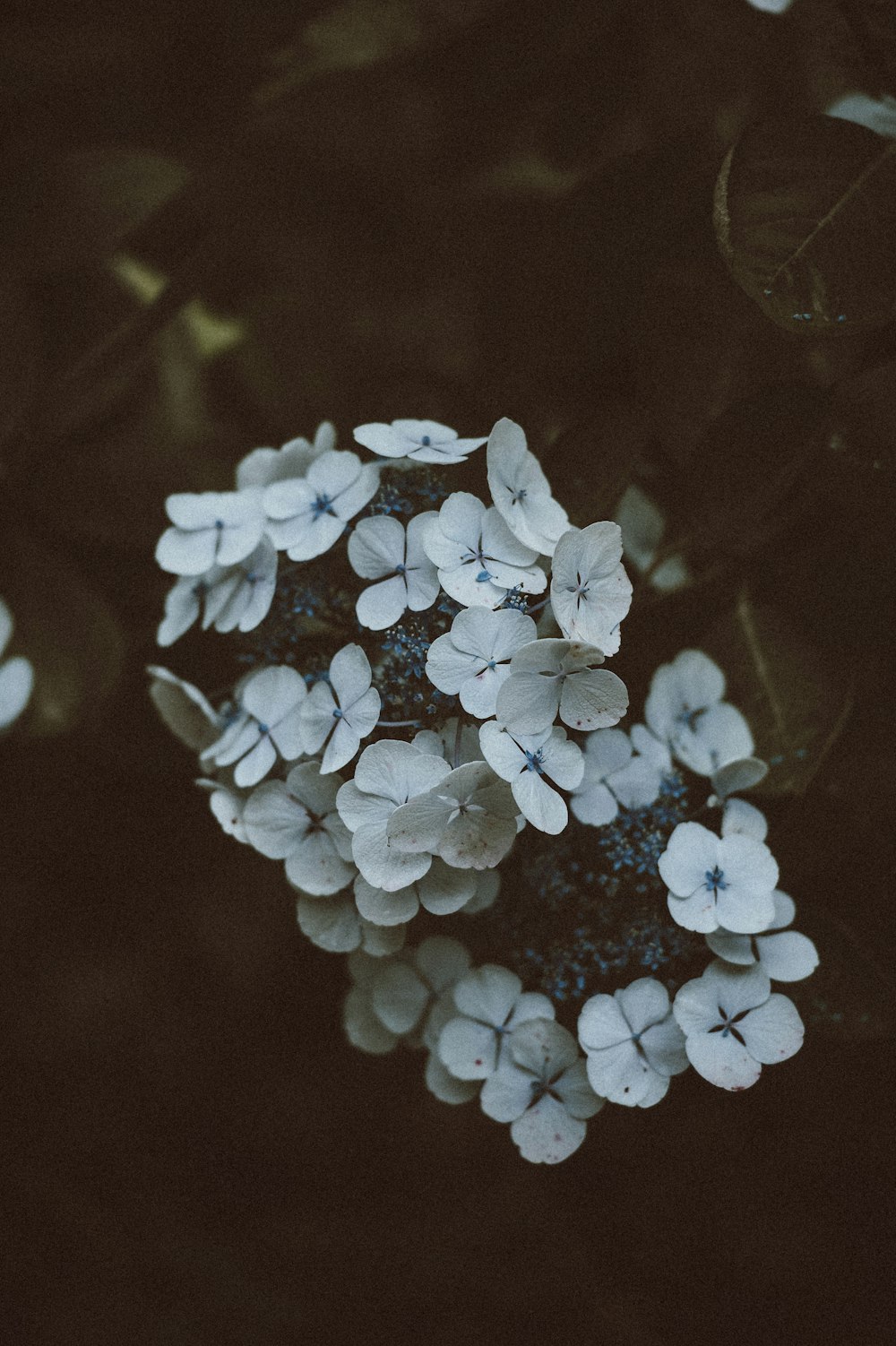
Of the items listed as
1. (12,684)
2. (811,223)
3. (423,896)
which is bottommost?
(12,684)

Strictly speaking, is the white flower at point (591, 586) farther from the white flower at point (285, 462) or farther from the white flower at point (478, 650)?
the white flower at point (285, 462)

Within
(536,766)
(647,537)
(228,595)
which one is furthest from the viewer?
(647,537)

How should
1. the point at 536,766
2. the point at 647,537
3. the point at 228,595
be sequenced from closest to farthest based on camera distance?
the point at 536,766, the point at 228,595, the point at 647,537

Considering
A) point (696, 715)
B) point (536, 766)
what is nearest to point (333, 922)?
point (536, 766)

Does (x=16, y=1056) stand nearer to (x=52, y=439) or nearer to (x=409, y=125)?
(x=52, y=439)

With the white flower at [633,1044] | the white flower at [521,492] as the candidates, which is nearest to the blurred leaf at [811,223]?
the white flower at [521,492]

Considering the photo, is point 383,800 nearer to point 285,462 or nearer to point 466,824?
point 466,824

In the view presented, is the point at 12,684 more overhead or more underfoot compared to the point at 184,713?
more underfoot
